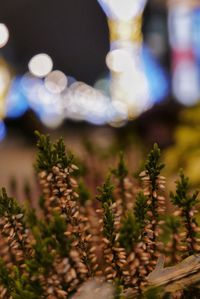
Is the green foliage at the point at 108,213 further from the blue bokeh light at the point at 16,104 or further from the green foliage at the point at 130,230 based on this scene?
the blue bokeh light at the point at 16,104

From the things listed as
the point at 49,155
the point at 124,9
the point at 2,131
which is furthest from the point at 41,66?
the point at 49,155

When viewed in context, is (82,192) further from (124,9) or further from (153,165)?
(124,9)

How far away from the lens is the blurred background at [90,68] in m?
8.01

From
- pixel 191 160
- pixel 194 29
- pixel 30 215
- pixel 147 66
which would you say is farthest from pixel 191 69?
pixel 30 215

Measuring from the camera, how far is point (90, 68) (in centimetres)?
1424

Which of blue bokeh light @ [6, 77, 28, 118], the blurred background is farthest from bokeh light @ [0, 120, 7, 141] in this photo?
blue bokeh light @ [6, 77, 28, 118]

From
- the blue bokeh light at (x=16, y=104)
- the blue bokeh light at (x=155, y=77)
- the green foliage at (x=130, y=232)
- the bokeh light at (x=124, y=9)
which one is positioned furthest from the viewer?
the blue bokeh light at (x=155, y=77)

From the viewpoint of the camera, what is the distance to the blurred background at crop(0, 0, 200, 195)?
315 inches

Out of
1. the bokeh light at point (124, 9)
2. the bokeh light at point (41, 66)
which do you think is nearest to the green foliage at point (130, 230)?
the bokeh light at point (124, 9)

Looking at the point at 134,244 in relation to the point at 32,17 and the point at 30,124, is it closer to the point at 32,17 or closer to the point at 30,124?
the point at 30,124

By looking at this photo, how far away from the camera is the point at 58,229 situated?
69 cm

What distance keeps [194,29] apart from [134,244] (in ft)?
28.2

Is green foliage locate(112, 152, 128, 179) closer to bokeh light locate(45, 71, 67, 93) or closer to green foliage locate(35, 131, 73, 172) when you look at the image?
green foliage locate(35, 131, 73, 172)

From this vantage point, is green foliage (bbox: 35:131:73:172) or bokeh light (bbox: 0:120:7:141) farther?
bokeh light (bbox: 0:120:7:141)
